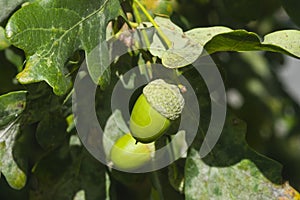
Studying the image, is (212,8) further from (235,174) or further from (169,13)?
(235,174)

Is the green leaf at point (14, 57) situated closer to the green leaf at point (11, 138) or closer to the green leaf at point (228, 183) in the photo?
the green leaf at point (11, 138)

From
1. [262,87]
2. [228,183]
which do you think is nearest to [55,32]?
[228,183]

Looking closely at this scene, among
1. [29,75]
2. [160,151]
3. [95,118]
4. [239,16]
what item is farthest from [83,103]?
[239,16]

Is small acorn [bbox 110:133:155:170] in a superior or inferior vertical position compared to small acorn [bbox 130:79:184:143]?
inferior

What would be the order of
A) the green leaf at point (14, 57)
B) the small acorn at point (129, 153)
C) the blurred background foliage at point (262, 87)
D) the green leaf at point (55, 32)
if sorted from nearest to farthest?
the green leaf at point (55, 32) < the small acorn at point (129, 153) < the green leaf at point (14, 57) < the blurred background foliage at point (262, 87)

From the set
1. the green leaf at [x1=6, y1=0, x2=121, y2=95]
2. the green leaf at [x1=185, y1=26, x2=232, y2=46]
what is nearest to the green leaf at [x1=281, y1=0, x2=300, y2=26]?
the green leaf at [x1=185, y1=26, x2=232, y2=46]

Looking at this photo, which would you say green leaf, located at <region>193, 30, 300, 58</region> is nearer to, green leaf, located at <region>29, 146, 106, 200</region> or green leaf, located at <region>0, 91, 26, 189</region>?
green leaf, located at <region>0, 91, 26, 189</region>

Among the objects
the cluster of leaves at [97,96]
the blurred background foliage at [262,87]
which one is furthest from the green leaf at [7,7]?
the blurred background foliage at [262,87]

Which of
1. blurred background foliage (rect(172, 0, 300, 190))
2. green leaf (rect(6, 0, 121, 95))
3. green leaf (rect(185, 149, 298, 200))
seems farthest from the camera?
blurred background foliage (rect(172, 0, 300, 190))
